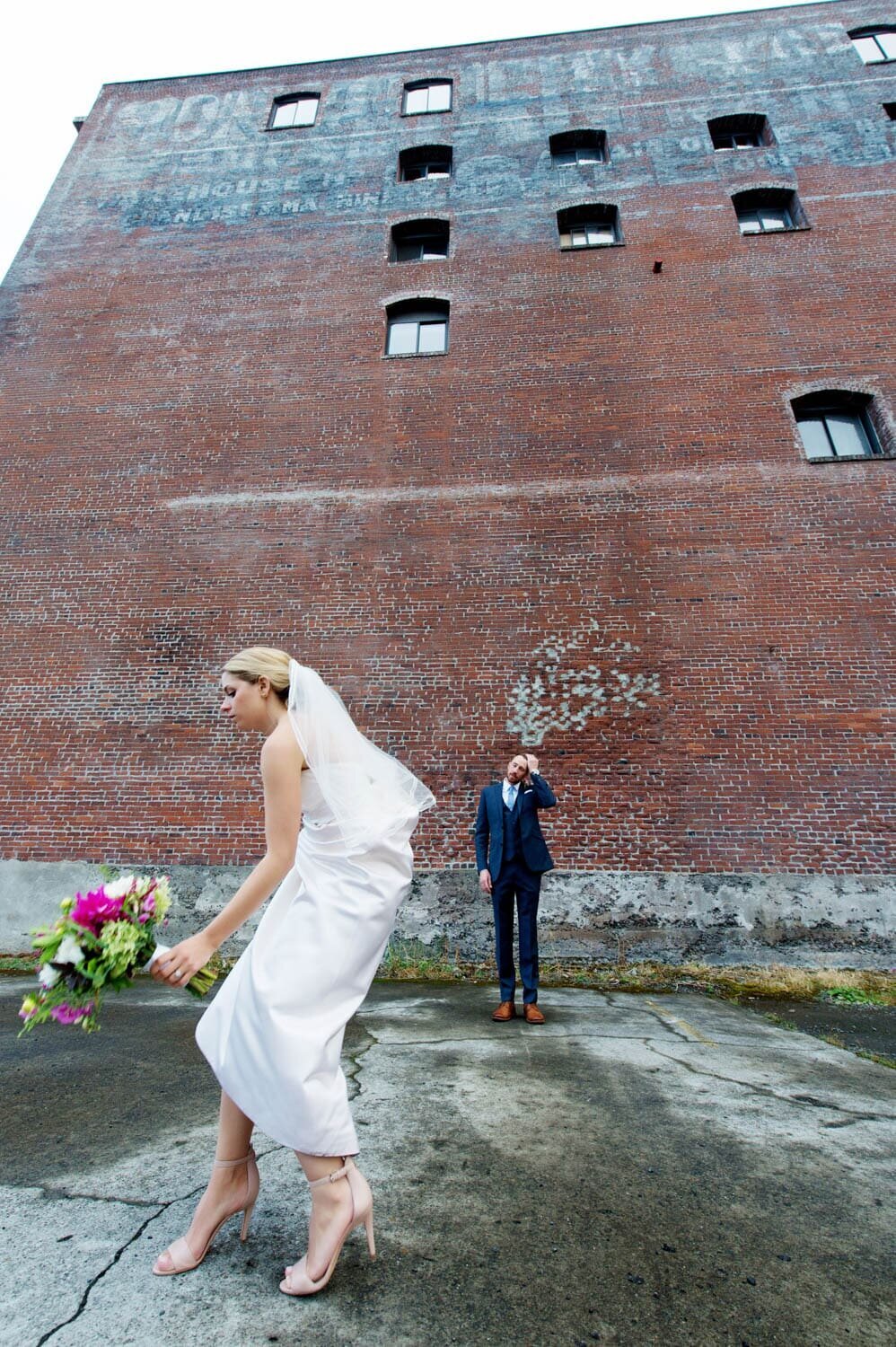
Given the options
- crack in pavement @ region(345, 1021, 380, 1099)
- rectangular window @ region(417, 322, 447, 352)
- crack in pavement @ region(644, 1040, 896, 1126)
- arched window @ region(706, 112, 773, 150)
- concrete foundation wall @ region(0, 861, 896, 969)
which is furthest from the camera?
arched window @ region(706, 112, 773, 150)

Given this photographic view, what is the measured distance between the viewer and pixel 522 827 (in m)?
4.77

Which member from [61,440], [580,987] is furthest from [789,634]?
[61,440]

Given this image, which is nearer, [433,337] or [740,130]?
[433,337]

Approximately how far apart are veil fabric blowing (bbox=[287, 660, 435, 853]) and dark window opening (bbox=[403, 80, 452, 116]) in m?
16.5

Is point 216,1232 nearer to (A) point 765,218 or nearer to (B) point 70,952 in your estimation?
(B) point 70,952

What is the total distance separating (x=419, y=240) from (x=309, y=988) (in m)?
14.0

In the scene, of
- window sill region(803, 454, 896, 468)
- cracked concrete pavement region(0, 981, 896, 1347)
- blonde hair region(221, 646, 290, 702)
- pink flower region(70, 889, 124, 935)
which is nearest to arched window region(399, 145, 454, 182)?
window sill region(803, 454, 896, 468)

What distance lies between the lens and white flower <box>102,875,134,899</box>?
1.76m

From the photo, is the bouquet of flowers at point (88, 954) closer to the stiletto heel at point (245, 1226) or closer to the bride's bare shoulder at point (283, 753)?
the bride's bare shoulder at point (283, 753)

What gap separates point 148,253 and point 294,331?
397 cm

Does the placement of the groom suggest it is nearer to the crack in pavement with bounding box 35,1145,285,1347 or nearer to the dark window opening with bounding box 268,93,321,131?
the crack in pavement with bounding box 35,1145,285,1347

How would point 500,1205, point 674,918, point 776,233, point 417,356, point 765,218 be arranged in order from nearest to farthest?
point 500,1205 < point 674,918 < point 417,356 < point 776,233 < point 765,218

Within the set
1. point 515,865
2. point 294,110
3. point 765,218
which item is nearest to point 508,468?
point 515,865

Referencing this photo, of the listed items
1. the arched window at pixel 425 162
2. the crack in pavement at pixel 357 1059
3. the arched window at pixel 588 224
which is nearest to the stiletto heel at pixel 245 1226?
the crack in pavement at pixel 357 1059
